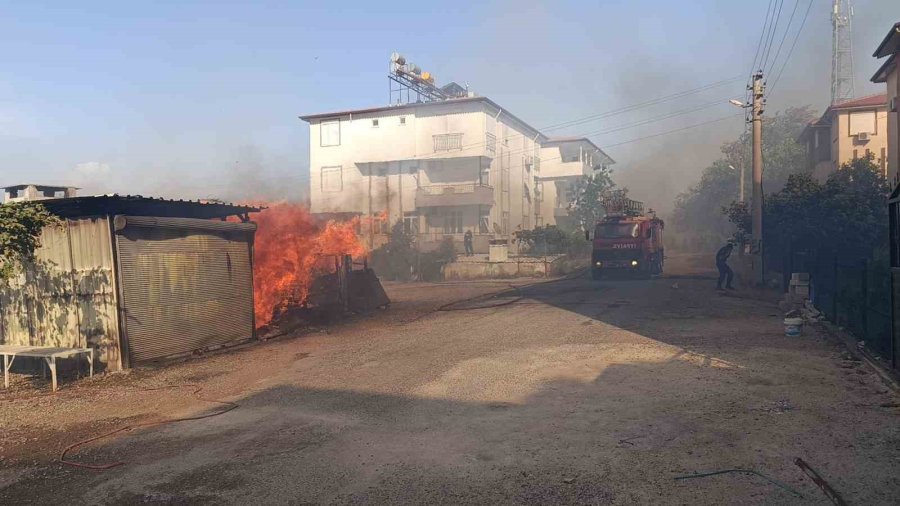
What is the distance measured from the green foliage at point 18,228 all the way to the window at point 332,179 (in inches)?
1444

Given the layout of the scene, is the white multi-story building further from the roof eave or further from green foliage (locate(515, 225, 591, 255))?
the roof eave

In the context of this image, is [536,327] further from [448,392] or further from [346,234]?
[346,234]

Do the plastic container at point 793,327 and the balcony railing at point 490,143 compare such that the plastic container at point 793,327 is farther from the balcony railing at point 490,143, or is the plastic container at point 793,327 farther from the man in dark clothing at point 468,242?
the balcony railing at point 490,143

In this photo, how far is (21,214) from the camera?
971 centimetres

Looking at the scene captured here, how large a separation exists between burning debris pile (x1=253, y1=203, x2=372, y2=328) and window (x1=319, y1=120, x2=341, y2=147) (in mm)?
29554

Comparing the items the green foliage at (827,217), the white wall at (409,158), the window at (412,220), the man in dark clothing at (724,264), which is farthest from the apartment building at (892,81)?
the window at (412,220)

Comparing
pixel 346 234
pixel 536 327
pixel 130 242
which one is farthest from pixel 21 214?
pixel 346 234

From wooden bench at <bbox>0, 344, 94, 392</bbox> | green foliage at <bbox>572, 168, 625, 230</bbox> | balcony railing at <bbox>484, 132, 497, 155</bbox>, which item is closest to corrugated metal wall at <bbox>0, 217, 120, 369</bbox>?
wooden bench at <bbox>0, 344, 94, 392</bbox>

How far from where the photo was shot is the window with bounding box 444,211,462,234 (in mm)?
43406

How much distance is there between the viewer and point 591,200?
50.7 metres

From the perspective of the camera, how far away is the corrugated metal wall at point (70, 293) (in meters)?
10.9

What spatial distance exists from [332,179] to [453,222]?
1078 centimetres

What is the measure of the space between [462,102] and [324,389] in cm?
3628

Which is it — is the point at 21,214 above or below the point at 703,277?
above
